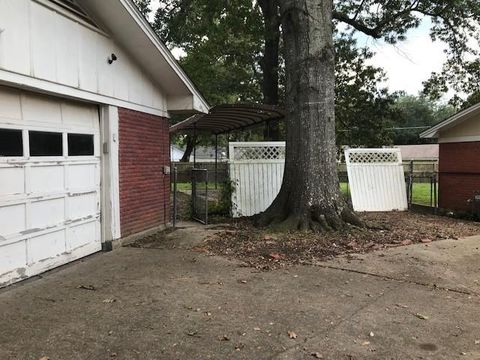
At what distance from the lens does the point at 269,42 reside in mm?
18469

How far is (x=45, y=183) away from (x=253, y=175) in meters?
6.19

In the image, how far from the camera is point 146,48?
836 centimetres

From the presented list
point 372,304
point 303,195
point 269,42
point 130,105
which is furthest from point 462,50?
point 372,304

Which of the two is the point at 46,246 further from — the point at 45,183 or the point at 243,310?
the point at 243,310

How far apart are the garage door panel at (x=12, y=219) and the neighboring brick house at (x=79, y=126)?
1 centimetres

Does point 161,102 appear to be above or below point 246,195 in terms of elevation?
above

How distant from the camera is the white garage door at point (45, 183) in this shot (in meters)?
5.73

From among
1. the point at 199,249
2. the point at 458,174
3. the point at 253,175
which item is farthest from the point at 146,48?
the point at 458,174

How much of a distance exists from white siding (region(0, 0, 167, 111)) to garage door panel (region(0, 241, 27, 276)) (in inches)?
81.3

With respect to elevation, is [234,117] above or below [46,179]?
above

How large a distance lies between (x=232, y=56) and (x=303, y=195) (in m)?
13.4

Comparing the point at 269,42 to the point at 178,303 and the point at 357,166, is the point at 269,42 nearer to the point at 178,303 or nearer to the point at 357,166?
the point at 357,166

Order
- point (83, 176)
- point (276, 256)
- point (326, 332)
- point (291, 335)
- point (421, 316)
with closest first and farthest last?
point (291, 335), point (326, 332), point (421, 316), point (276, 256), point (83, 176)

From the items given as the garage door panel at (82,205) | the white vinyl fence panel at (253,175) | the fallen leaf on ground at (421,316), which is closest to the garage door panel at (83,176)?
the garage door panel at (82,205)
